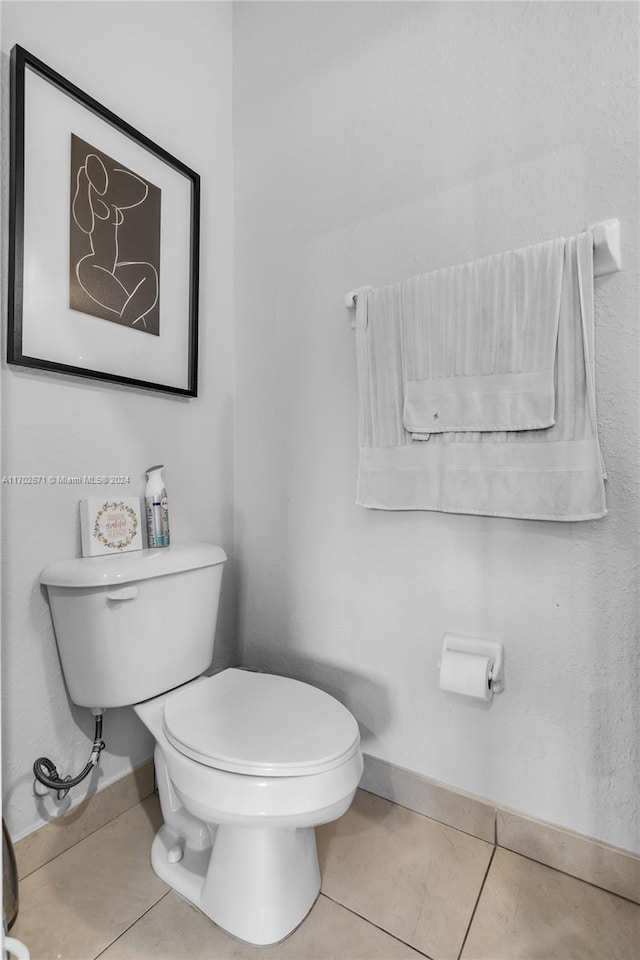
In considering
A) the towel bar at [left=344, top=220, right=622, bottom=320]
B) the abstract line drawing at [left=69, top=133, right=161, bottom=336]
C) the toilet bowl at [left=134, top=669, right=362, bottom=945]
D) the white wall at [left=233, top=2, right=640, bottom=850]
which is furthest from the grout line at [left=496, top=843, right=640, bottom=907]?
the abstract line drawing at [left=69, top=133, right=161, bottom=336]

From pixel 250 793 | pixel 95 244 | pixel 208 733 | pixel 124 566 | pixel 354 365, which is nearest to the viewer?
pixel 250 793

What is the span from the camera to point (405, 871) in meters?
1.15

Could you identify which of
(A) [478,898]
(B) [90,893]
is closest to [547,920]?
(A) [478,898]

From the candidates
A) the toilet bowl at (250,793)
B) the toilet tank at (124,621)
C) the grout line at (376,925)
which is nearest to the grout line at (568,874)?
the grout line at (376,925)

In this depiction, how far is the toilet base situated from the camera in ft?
3.24

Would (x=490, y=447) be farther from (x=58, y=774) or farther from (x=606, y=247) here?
(x=58, y=774)

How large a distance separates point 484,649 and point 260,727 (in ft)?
1.75

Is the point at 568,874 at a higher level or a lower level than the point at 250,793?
lower

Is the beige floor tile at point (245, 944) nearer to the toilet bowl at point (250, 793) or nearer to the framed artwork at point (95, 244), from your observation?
the toilet bowl at point (250, 793)

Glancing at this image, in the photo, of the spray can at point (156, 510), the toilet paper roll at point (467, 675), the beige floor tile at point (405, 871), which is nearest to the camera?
the beige floor tile at point (405, 871)

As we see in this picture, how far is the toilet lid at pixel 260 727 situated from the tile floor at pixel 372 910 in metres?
0.36

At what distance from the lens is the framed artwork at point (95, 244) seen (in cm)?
110

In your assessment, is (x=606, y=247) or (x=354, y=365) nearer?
(x=606, y=247)

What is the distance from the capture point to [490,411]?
1126mm
